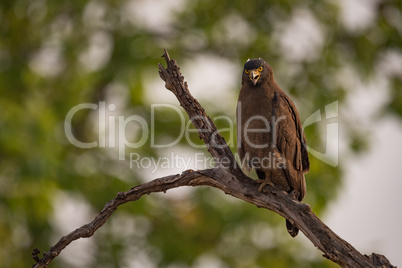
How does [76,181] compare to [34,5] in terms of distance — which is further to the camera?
[34,5]

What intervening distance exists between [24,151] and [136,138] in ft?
12.3

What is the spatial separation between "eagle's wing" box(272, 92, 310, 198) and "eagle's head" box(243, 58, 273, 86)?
223 millimetres

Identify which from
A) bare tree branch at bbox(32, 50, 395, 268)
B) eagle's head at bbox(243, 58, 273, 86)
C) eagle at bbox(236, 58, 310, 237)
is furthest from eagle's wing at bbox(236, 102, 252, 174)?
bare tree branch at bbox(32, 50, 395, 268)

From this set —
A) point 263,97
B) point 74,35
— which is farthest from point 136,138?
point 263,97

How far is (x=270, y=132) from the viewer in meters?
6.64

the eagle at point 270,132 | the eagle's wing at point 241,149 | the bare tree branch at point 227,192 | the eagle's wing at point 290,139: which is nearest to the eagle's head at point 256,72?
the eagle at point 270,132

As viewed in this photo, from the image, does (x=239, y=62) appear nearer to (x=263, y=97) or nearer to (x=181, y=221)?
(x=181, y=221)

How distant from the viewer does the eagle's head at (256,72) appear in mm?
6726

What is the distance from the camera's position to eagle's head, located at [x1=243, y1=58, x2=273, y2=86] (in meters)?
6.73

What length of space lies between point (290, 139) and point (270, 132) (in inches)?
8.0

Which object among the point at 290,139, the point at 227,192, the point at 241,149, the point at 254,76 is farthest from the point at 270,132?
the point at 227,192

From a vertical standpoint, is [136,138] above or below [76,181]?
above

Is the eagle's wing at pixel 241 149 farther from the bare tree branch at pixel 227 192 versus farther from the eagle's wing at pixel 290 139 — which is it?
the bare tree branch at pixel 227 192

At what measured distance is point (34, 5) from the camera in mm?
13742
